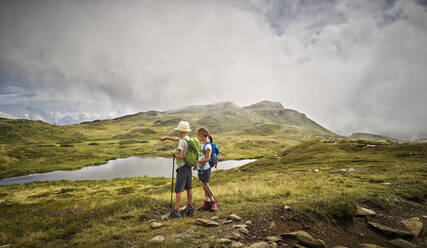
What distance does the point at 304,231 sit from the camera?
6414 millimetres

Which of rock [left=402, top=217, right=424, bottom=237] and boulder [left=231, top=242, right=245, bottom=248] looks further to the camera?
rock [left=402, top=217, right=424, bottom=237]

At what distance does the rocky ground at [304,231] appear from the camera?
563 cm

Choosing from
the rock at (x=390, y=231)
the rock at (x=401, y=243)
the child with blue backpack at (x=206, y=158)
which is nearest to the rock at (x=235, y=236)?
the child with blue backpack at (x=206, y=158)

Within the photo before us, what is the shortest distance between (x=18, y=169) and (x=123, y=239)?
97.6 metres

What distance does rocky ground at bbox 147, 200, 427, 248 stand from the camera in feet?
18.5

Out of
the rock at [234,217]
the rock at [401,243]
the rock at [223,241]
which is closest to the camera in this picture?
the rock at [223,241]

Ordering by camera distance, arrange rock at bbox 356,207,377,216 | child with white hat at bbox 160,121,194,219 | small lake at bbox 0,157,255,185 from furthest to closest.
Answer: small lake at bbox 0,157,255,185 → child with white hat at bbox 160,121,194,219 → rock at bbox 356,207,377,216

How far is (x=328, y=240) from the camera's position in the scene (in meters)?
6.19

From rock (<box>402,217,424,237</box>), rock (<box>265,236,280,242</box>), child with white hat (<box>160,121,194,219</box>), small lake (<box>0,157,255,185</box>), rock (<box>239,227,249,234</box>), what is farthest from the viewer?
small lake (<box>0,157,255,185</box>)

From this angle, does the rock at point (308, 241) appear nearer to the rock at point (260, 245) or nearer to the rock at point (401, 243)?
the rock at point (260, 245)

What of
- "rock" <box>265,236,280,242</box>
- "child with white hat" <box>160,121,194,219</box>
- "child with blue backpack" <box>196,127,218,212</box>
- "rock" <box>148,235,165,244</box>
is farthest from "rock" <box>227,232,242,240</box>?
"child with blue backpack" <box>196,127,218,212</box>

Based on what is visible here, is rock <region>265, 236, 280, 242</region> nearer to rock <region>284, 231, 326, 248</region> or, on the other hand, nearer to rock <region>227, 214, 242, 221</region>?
rock <region>284, 231, 326, 248</region>

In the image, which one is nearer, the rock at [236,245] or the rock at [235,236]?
the rock at [236,245]

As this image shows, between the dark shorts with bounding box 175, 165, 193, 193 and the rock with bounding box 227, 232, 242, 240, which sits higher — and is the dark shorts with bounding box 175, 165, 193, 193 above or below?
above
